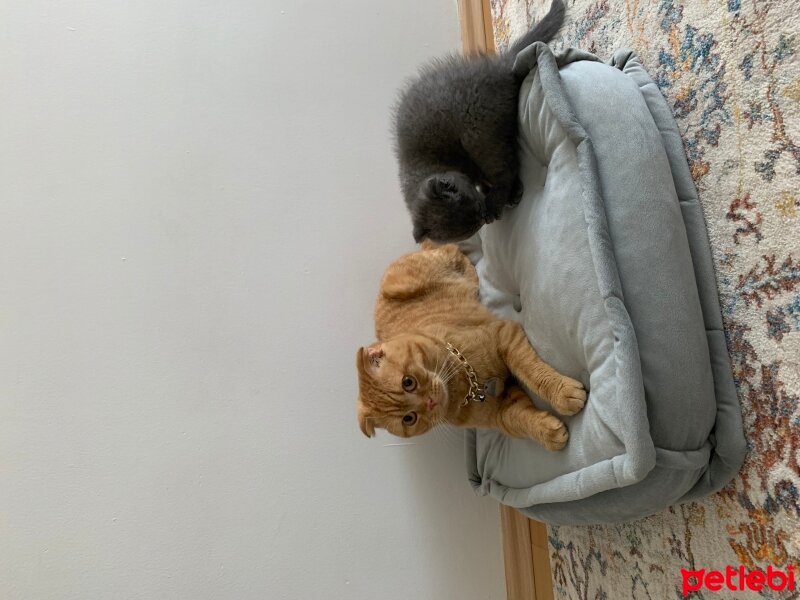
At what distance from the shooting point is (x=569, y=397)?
941 millimetres

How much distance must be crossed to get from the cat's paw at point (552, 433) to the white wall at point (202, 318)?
503 millimetres

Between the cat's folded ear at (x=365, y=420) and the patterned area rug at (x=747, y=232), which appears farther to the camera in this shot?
the cat's folded ear at (x=365, y=420)

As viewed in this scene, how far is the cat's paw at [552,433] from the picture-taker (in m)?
0.97

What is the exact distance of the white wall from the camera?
4.11 ft

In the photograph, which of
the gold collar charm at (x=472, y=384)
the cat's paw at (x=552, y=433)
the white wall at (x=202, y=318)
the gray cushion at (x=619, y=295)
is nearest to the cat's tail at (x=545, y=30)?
the gray cushion at (x=619, y=295)

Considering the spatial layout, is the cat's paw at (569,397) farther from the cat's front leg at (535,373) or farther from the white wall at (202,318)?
the white wall at (202,318)

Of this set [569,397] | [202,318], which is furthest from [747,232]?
[202,318]

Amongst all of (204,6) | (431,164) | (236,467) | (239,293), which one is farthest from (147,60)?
(236,467)

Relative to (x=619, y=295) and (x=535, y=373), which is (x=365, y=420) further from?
(x=619, y=295)

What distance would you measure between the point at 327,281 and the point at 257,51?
68cm

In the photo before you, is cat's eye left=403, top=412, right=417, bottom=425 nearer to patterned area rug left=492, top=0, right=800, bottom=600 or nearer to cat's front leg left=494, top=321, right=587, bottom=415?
cat's front leg left=494, top=321, right=587, bottom=415

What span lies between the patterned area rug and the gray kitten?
0.29 metres

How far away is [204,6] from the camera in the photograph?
58.2 inches

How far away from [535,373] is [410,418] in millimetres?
264
